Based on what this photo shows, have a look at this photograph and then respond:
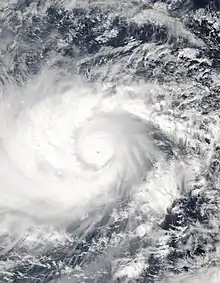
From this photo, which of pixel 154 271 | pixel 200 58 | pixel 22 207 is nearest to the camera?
pixel 154 271

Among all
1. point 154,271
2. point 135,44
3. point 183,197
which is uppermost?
point 135,44

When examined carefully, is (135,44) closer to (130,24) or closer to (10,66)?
(130,24)

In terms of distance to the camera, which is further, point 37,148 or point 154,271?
point 37,148

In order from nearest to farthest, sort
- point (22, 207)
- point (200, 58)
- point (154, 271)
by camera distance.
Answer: point (154, 271)
point (22, 207)
point (200, 58)

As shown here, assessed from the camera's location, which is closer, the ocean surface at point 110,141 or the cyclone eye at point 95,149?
the ocean surface at point 110,141

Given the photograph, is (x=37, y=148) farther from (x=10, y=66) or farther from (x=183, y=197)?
(x=183, y=197)

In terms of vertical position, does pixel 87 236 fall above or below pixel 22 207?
below

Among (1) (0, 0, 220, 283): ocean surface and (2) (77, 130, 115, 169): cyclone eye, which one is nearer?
(1) (0, 0, 220, 283): ocean surface

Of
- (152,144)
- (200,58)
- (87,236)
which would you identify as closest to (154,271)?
(87,236)

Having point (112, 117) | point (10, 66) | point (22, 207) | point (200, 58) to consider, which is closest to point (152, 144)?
point (112, 117)
